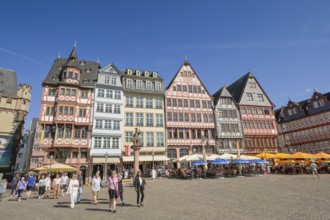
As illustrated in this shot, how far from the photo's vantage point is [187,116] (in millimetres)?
37562

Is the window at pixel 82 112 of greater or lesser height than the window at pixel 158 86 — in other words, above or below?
below

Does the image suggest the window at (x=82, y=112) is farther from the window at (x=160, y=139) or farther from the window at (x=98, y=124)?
the window at (x=160, y=139)

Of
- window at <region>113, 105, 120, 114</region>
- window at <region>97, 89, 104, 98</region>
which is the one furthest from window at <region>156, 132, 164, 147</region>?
window at <region>97, 89, 104, 98</region>

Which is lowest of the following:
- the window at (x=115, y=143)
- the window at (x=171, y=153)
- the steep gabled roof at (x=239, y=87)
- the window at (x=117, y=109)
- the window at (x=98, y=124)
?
the window at (x=171, y=153)

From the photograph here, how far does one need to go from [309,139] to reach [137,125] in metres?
35.8

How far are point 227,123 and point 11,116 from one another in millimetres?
36343

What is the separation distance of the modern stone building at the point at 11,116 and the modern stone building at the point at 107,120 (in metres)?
12.7

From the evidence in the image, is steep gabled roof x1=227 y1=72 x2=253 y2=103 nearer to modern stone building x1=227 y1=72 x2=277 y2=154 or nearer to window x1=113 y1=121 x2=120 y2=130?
modern stone building x1=227 y1=72 x2=277 y2=154

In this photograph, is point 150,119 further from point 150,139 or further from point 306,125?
point 306,125

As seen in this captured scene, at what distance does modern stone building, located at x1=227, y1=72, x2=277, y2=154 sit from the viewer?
4038 cm

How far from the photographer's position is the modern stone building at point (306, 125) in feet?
137

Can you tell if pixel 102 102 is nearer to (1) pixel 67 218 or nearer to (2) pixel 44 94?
(2) pixel 44 94

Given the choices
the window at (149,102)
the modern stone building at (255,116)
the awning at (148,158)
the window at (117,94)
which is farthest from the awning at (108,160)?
the modern stone building at (255,116)

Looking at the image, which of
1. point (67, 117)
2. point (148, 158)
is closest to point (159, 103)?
point (148, 158)
